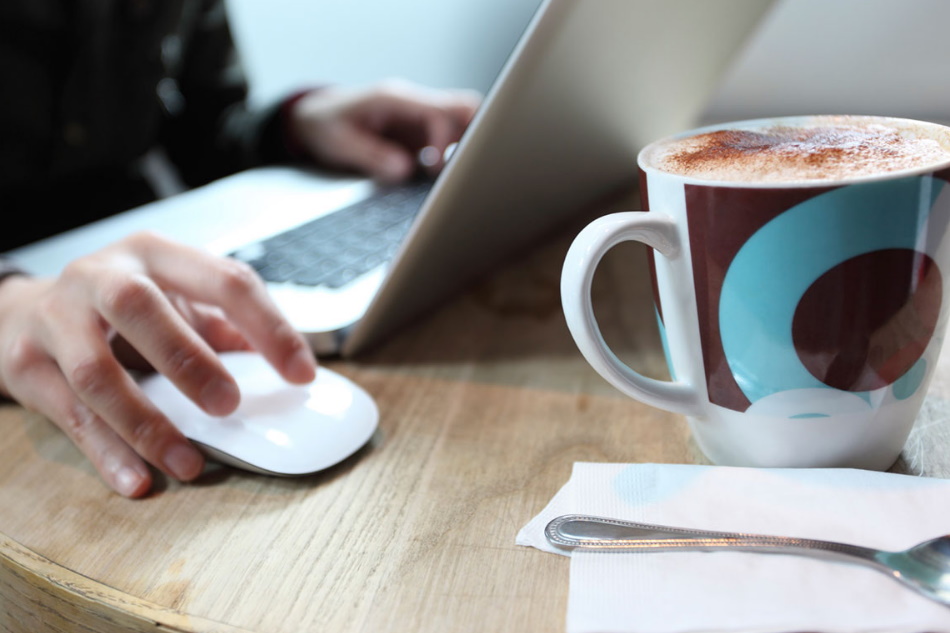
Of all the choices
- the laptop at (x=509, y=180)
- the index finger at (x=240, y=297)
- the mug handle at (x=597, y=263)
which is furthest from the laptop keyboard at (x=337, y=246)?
the mug handle at (x=597, y=263)

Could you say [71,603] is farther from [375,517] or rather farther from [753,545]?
[753,545]

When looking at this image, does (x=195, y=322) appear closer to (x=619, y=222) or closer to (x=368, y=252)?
(x=368, y=252)

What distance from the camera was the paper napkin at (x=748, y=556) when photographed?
8.9 inches

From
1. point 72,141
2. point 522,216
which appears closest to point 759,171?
point 522,216

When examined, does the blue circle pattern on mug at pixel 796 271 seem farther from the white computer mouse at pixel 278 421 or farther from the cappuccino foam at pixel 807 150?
the white computer mouse at pixel 278 421

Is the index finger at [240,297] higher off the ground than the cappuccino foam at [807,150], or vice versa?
the cappuccino foam at [807,150]

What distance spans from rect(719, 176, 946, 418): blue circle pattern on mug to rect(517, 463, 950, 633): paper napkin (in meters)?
0.04

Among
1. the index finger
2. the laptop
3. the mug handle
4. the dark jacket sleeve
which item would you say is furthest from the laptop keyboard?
the dark jacket sleeve

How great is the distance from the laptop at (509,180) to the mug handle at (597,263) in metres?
0.10

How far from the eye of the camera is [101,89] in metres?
1.10

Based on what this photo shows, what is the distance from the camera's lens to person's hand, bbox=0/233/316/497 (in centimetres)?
36

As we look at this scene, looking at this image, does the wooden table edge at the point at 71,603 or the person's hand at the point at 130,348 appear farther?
the person's hand at the point at 130,348

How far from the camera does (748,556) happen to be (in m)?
0.25

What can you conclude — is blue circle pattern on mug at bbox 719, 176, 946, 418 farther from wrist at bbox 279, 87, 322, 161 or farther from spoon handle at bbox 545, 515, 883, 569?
wrist at bbox 279, 87, 322, 161
